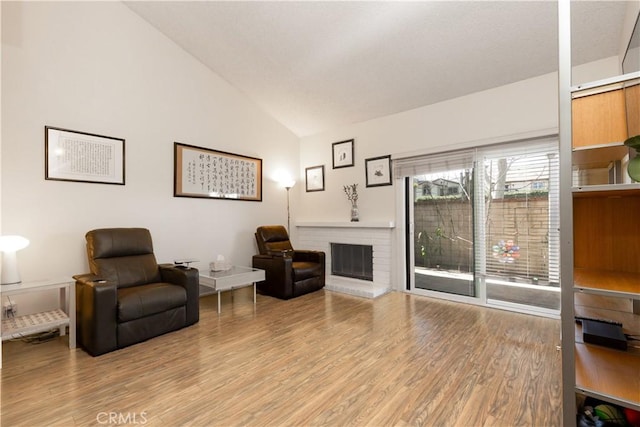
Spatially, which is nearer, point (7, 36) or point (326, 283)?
point (7, 36)

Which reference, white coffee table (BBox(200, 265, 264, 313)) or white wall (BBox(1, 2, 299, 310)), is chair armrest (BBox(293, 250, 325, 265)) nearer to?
white wall (BBox(1, 2, 299, 310))

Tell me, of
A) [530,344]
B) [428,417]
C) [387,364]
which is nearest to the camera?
[428,417]

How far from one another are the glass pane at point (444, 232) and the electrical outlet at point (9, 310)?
14.5 feet

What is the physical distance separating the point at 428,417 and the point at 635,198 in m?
1.56

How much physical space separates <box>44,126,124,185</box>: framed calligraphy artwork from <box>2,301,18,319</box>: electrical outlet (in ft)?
3.90

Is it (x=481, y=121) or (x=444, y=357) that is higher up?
(x=481, y=121)

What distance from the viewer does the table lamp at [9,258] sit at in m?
2.34

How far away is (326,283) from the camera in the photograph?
4.57 metres

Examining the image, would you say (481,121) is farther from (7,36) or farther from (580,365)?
(7,36)

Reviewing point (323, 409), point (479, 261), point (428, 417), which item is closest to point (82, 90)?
point (323, 409)

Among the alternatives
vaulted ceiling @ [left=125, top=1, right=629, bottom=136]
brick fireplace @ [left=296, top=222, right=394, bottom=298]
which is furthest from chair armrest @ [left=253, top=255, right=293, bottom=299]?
vaulted ceiling @ [left=125, top=1, right=629, bottom=136]

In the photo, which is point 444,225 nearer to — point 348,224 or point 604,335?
point 348,224

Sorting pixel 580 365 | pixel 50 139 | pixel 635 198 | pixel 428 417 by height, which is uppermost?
pixel 50 139

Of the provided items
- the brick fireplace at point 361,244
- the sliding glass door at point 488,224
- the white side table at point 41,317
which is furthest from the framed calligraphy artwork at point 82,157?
the sliding glass door at point 488,224
